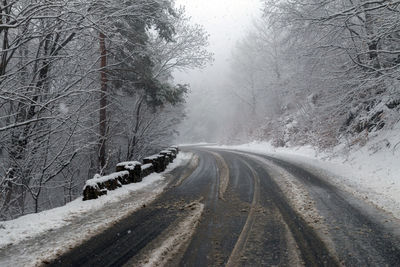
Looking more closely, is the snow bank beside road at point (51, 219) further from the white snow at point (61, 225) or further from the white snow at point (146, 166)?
the white snow at point (146, 166)

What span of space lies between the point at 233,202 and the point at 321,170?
555 cm

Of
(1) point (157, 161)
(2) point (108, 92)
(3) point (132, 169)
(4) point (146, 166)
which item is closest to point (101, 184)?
(3) point (132, 169)

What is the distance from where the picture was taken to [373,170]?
27.7ft

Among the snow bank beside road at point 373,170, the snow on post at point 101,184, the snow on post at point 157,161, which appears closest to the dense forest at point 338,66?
the snow bank beside road at point 373,170

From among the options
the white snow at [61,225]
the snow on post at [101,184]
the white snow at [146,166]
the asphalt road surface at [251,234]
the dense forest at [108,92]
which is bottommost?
the white snow at [61,225]

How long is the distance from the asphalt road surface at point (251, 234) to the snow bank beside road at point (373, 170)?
0.63 m

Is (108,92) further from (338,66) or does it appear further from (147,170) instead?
(338,66)

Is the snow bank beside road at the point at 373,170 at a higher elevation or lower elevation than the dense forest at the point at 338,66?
lower

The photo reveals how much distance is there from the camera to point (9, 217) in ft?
25.8

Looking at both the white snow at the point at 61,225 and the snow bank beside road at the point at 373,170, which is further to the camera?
the snow bank beside road at the point at 373,170

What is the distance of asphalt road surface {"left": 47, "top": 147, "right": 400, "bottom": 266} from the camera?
10.1ft

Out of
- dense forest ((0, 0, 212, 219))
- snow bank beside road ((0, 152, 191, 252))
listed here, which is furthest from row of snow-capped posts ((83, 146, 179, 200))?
dense forest ((0, 0, 212, 219))

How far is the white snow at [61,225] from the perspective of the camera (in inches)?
133

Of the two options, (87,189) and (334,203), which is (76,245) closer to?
(87,189)
